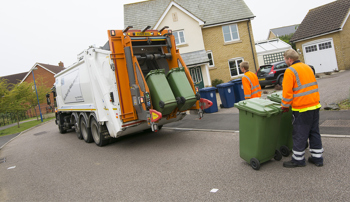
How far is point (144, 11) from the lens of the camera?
76.9 feet

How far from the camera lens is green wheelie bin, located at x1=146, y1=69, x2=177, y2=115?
19.9 feet

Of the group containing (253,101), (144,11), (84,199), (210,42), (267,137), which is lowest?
(84,199)

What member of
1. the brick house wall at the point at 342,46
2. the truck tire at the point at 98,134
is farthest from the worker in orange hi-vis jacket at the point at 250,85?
the brick house wall at the point at 342,46

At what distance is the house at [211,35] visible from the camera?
67.8 feet

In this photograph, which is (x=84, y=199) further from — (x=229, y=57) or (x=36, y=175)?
Answer: (x=229, y=57)

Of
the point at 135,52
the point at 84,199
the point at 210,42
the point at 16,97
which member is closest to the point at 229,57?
the point at 210,42

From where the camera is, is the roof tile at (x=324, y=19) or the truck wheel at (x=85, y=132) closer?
the truck wheel at (x=85, y=132)

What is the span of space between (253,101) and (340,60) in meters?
19.6

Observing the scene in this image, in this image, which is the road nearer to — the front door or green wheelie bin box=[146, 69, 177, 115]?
green wheelie bin box=[146, 69, 177, 115]

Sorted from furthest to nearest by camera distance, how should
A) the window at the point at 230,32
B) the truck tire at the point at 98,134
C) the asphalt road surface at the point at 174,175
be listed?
1. the window at the point at 230,32
2. the truck tire at the point at 98,134
3. the asphalt road surface at the point at 174,175

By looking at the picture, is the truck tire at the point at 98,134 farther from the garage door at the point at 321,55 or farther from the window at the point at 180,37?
the garage door at the point at 321,55

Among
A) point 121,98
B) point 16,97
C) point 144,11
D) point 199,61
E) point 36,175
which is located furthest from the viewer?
point 144,11

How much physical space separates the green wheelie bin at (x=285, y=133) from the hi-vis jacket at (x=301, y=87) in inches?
21.8

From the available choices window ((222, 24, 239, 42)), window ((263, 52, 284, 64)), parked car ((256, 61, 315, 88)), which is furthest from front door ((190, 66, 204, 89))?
window ((263, 52, 284, 64))
